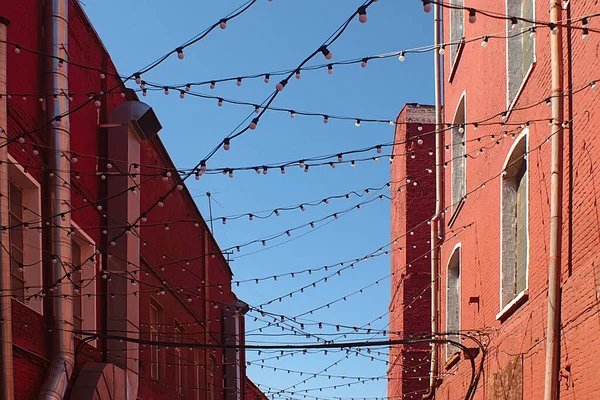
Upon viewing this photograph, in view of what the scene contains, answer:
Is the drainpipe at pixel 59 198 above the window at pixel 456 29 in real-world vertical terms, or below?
below

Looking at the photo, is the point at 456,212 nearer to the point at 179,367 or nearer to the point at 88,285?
the point at 88,285

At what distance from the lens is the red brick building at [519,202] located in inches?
330

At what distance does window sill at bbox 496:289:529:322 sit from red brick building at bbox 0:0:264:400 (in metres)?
3.48

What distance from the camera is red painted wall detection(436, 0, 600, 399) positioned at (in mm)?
8234

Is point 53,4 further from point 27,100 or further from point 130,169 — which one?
point 130,169

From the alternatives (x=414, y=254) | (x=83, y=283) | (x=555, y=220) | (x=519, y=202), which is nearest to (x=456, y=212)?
(x=519, y=202)

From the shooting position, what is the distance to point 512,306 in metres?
11.1

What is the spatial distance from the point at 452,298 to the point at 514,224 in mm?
5129

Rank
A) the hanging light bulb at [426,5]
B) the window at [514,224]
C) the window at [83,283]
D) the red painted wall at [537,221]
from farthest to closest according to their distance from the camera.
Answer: the window at [83,283], the window at [514,224], the red painted wall at [537,221], the hanging light bulb at [426,5]

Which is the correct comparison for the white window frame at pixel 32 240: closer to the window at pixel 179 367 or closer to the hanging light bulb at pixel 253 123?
the hanging light bulb at pixel 253 123

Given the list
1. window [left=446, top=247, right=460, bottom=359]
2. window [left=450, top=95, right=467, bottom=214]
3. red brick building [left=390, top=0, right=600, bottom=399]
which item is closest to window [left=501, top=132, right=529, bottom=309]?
red brick building [left=390, top=0, right=600, bottom=399]

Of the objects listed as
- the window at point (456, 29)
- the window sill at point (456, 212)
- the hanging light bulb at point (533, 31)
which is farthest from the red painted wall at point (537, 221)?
the window at point (456, 29)

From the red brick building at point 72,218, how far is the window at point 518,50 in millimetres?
4023

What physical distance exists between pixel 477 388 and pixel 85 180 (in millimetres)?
6047
